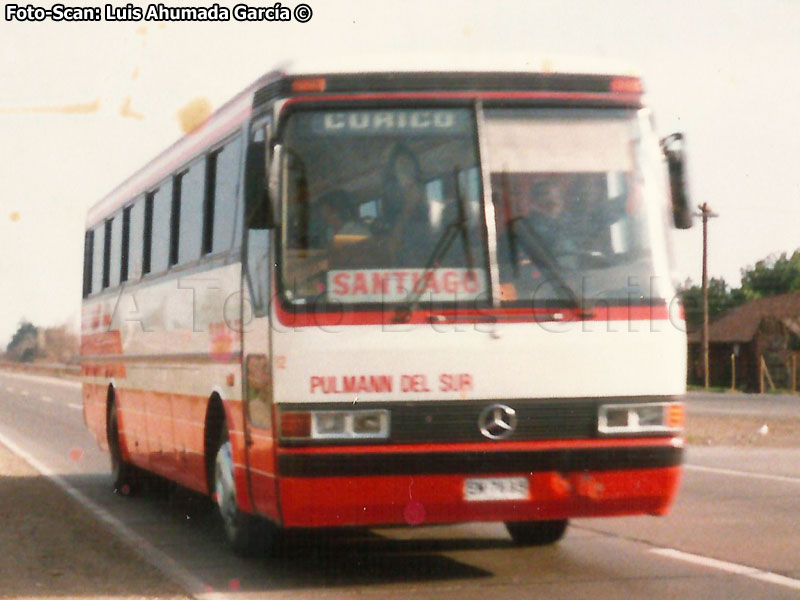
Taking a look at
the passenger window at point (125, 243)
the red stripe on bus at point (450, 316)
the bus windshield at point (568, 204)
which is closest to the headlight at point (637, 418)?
the red stripe on bus at point (450, 316)

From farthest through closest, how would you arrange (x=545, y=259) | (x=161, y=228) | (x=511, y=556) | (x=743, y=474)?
1. (x=743, y=474)
2. (x=161, y=228)
3. (x=511, y=556)
4. (x=545, y=259)

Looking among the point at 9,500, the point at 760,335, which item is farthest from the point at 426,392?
the point at 760,335

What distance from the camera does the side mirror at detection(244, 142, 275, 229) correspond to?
917 cm

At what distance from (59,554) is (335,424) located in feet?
10.0

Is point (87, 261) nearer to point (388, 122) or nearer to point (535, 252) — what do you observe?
point (388, 122)

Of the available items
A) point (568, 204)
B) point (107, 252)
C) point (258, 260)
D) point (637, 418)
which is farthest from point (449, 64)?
point (107, 252)

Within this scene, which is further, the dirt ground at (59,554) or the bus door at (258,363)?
the dirt ground at (59,554)

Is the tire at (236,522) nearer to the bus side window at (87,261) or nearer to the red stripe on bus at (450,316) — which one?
the red stripe on bus at (450,316)

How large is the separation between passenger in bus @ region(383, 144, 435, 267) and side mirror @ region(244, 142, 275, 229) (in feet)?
2.30

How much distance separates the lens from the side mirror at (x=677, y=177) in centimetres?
959

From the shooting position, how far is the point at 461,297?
362 inches

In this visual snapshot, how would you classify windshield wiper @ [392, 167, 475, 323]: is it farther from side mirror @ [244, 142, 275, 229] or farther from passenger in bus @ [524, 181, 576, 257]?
side mirror @ [244, 142, 275, 229]

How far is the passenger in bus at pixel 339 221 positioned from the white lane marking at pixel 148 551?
216cm

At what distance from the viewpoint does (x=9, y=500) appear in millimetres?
15047
